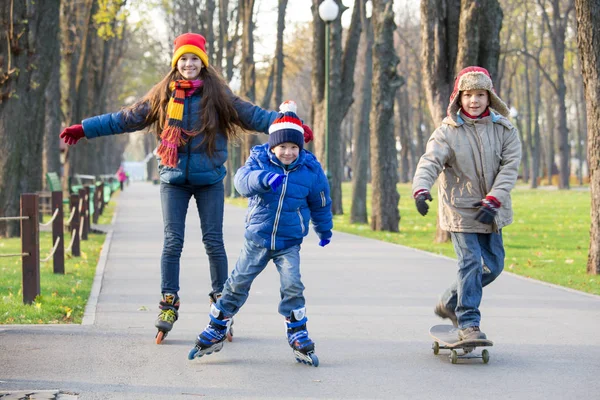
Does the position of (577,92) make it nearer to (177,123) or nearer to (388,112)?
(388,112)

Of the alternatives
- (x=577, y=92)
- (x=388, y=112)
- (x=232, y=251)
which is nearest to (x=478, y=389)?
(x=232, y=251)

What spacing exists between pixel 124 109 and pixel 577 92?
5793cm

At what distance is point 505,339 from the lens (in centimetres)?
729

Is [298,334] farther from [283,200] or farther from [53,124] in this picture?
[53,124]

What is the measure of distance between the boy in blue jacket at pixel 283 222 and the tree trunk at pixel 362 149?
16236 mm

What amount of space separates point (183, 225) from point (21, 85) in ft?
36.0

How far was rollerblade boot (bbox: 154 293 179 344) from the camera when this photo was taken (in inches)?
275

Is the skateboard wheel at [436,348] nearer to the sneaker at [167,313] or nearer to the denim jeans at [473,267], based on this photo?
the denim jeans at [473,267]

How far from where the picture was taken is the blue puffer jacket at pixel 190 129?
22.9 feet

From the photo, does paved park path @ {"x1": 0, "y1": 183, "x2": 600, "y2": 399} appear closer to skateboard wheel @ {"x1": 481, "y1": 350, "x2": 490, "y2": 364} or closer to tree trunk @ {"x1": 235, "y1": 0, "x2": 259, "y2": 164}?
skateboard wheel @ {"x1": 481, "y1": 350, "x2": 490, "y2": 364}

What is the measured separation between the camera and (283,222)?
6289 millimetres

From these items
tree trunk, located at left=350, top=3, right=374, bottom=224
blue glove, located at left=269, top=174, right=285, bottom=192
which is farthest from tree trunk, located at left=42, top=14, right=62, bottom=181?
blue glove, located at left=269, top=174, right=285, bottom=192

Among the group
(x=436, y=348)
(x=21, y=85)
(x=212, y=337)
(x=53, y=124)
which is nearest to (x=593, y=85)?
(x=436, y=348)

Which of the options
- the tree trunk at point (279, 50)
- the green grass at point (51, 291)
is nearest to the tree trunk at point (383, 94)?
the green grass at point (51, 291)
